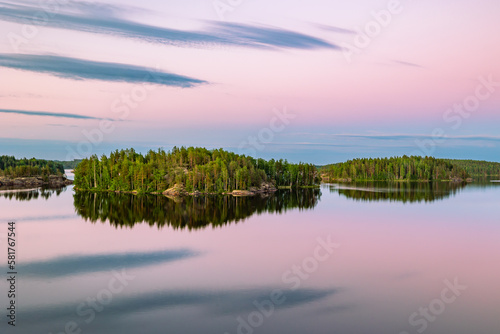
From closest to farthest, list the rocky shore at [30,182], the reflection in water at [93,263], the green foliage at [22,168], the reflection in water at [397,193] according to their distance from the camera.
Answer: the reflection in water at [93,263] < the reflection in water at [397,193] < the rocky shore at [30,182] < the green foliage at [22,168]

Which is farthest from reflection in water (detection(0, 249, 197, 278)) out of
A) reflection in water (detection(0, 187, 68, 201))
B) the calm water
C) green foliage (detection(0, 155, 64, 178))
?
green foliage (detection(0, 155, 64, 178))

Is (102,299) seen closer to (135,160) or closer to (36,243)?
(36,243)

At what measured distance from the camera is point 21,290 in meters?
25.2

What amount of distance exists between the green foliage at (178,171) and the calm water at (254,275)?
44059 millimetres

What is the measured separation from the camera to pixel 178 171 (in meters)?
103

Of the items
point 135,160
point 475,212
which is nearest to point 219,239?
point 475,212

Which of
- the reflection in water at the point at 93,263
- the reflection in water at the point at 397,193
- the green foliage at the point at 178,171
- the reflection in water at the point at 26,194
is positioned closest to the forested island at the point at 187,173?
the green foliage at the point at 178,171

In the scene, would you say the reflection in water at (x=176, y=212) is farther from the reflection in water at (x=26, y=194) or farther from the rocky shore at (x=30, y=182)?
the rocky shore at (x=30, y=182)

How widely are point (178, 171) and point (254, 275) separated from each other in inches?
3024

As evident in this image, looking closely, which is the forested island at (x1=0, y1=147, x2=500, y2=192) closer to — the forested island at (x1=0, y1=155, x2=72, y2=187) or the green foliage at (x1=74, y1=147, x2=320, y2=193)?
the green foliage at (x1=74, y1=147, x2=320, y2=193)

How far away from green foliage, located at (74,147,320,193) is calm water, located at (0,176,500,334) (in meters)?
44.1

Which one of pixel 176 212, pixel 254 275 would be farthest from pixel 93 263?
pixel 176 212

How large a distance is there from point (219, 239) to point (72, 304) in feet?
67.8

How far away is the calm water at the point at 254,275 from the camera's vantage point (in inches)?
824
